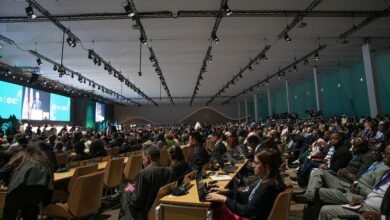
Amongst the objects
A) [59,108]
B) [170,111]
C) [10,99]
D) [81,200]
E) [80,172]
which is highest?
[170,111]

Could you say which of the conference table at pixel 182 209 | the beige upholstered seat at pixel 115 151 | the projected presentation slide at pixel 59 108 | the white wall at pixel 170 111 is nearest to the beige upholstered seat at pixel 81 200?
the conference table at pixel 182 209

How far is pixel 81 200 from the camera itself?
124 inches

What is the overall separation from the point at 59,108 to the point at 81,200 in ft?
56.7

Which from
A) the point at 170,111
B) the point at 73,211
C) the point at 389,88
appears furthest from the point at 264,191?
the point at 170,111

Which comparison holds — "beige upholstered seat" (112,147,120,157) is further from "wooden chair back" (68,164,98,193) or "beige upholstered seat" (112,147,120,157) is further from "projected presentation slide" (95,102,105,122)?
"projected presentation slide" (95,102,105,122)

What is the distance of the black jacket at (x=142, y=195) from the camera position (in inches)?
107

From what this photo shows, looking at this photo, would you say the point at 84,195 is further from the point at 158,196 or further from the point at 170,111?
the point at 170,111

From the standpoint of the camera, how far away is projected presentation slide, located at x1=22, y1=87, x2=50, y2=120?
14.4 meters

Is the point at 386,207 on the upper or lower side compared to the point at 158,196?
Result: lower

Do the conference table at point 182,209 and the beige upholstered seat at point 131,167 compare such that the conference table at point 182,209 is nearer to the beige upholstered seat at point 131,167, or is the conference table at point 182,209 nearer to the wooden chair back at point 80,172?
the wooden chair back at point 80,172

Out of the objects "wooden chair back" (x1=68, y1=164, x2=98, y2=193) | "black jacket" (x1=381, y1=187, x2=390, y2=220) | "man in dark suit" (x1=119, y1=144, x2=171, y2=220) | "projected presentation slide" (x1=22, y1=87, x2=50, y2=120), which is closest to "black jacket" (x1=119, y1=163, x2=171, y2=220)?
"man in dark suit" (x1=119, y1=144, x2=171, y2=220)

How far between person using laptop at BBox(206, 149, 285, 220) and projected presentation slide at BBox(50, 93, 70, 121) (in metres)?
17.3

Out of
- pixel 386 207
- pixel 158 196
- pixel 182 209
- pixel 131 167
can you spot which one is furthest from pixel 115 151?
pixel 386 207

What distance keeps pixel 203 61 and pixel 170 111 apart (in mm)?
20078
